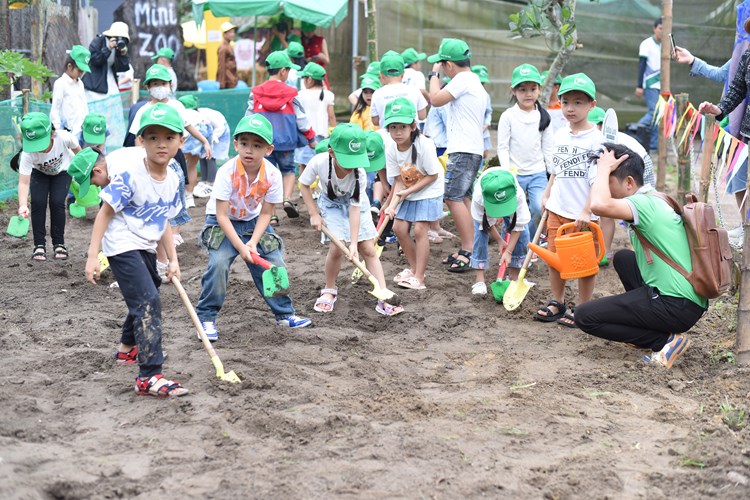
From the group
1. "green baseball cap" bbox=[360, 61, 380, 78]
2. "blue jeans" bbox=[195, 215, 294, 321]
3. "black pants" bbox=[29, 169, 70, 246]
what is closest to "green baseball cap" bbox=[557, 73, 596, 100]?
"blue jeans" bbox=[195, 215, 294, 321]

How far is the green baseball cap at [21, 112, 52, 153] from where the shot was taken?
811 centimetres

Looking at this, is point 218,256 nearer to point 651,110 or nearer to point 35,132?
point 35,132

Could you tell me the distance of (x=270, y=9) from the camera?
14906 millimetres

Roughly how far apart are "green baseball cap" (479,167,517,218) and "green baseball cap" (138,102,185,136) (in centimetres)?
268

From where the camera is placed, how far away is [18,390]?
16.9 ft

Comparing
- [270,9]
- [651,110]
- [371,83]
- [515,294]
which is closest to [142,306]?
[515,294]

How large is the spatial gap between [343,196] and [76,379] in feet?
8.17

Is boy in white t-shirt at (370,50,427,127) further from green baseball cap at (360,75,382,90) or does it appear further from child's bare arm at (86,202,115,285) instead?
child's bare arm at (86,202,115,285)

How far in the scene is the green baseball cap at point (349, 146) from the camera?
6.66 meters

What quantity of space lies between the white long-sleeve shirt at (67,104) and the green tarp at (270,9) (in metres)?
4.48

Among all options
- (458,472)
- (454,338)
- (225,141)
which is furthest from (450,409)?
(225,141)

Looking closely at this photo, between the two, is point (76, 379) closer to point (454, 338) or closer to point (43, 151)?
point (454, 338)

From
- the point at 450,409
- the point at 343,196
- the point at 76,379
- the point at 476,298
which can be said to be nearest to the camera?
the point at 450,409

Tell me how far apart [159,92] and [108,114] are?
3.49 meters
